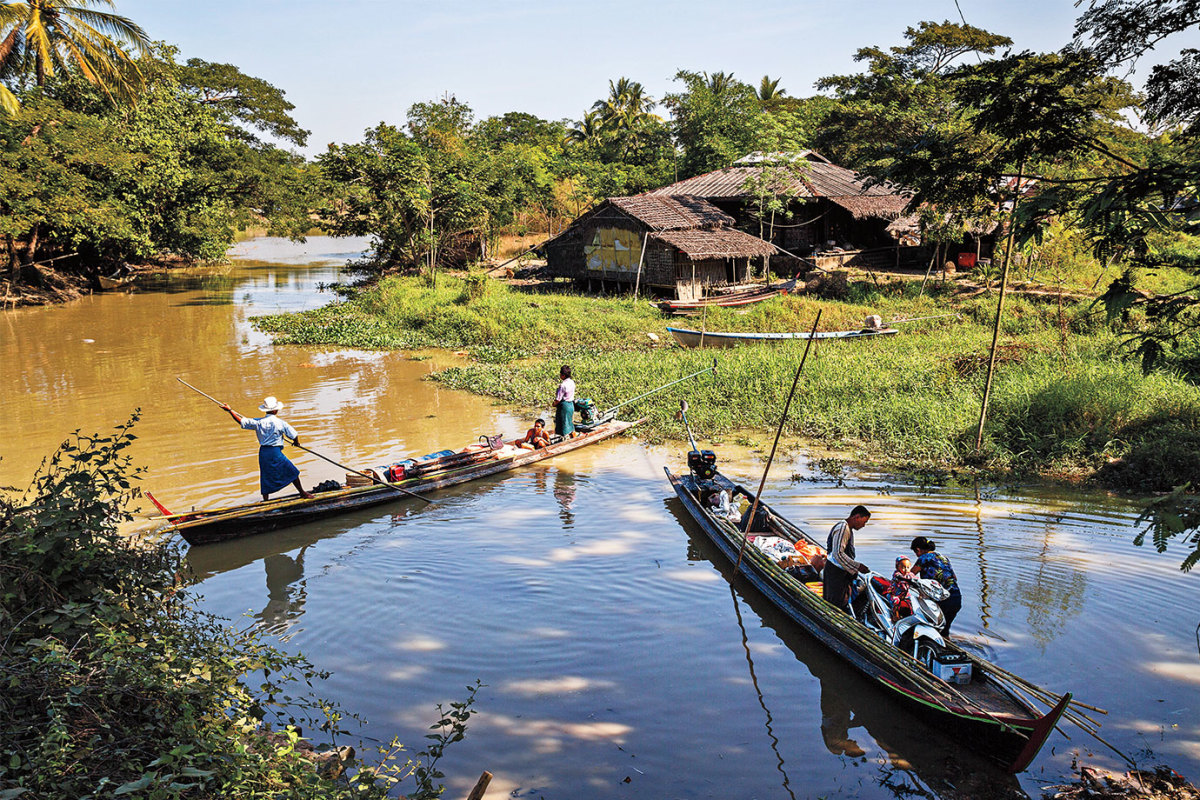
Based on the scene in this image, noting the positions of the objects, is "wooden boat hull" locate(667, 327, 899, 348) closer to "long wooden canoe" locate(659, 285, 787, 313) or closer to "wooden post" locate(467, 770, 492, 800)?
"long wooden canoe" locate(659, 285, 787, 313)

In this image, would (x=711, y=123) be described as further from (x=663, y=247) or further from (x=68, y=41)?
(x=68, y=41)

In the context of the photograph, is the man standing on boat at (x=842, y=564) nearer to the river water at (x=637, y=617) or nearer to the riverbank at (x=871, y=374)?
the river water at (x=637, y=617)

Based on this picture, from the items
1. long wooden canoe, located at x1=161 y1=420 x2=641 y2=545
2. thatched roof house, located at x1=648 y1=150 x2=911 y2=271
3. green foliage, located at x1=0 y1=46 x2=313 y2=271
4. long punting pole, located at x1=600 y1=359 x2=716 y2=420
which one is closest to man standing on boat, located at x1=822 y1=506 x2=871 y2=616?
long wooden canoe, located at x1=161 y1=420 x2=641 y2=545

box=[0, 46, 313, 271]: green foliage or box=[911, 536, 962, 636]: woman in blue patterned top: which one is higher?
box=[0, 46, 313, 271]: green foliage

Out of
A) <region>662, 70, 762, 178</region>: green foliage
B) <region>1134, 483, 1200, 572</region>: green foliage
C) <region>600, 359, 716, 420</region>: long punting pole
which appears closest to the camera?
<region>1134, 483, 1200, 572</region>: green foliage

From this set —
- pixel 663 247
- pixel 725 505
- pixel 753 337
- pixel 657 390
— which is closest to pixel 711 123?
pixel 663 247

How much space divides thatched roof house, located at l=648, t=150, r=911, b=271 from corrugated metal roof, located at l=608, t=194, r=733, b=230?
2.72ft

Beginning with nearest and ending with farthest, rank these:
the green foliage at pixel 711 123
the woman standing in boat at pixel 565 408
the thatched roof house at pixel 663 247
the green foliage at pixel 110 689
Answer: the green foliage at pixel 110 689
the woman standing in boat at pixel 565 408
the thatched roof house at pixel 663 247
the green foliage at pixel 711 123

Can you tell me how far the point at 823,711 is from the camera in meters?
6.00

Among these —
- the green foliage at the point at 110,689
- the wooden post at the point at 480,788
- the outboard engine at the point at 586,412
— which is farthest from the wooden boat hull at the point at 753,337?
the wooden post at the point at 480,788

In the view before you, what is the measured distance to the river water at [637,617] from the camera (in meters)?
5.36

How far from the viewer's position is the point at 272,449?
9.34 meters

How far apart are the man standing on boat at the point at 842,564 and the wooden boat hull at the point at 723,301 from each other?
1592 centimetres

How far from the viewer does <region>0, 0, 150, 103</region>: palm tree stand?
21.3 metres
